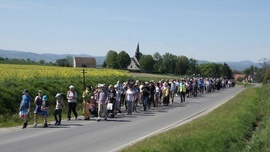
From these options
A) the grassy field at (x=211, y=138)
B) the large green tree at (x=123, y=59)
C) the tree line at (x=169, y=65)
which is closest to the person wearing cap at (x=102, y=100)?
the grassy field at (x=211, y=138)

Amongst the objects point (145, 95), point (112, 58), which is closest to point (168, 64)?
point (112, 58)

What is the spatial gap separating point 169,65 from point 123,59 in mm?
18325

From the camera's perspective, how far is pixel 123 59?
144m

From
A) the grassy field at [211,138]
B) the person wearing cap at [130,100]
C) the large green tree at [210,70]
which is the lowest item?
the grassy field at [211,138]

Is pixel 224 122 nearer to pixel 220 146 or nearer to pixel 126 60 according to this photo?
pixel 220 146

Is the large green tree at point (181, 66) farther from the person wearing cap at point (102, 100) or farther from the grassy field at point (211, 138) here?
the person wearing cap at point (102, 100)

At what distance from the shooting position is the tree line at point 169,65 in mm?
142875

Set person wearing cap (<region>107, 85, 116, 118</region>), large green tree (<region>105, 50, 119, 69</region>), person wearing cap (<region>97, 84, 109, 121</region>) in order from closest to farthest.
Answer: person wearing cap (<region>97, 84, 109, 121</region>)
person wearing cap (<region>107, 85, 116, 118</region>)
large green tree (<region>105, 50, 119, 69</region>)

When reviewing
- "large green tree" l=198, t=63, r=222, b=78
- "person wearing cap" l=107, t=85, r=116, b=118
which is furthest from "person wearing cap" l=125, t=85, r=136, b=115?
"large green tree" l=198, t=63, r=222, b=78

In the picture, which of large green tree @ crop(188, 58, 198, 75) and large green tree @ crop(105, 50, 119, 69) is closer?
large green tree @ crop(105, 50, 119, 69)

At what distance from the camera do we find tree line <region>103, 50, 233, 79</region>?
142875 millimetres

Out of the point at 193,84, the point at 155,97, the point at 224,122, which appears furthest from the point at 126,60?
the point at 224,122

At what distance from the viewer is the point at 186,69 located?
14900cm

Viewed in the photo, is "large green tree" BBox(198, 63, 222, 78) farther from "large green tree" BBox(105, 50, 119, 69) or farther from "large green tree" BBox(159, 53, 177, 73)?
"large green tree" BBox(105, 50, 119, 69)
